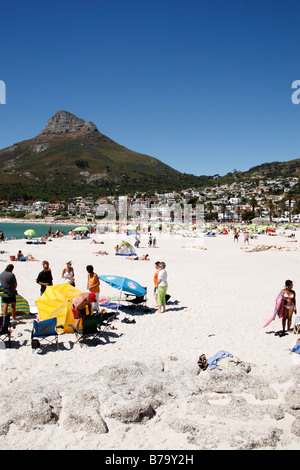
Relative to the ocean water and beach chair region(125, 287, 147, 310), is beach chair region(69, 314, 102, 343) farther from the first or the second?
the ocean water

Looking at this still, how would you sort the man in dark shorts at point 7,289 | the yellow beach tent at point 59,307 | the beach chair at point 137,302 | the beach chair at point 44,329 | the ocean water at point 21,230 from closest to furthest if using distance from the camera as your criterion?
the beach chair at point 44,329 → the yellow beach tent at point 59,307 → the man in dark shorts at point 7,289 → the beach chair at point 137,302 → the ocean water at point 21,230

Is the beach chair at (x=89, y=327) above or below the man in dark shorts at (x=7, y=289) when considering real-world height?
below

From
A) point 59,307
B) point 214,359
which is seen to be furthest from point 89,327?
point 214,359

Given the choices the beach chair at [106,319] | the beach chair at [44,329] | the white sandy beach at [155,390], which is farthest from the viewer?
the beach chair at [106,319]

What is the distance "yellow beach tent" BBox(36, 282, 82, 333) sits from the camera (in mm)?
6246

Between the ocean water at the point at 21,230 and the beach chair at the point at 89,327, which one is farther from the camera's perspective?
the ocean water at the point at 21,230

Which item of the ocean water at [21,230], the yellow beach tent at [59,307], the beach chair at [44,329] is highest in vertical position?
the yellow beach tent at [59,307]

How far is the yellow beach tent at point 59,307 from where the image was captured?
6.25m

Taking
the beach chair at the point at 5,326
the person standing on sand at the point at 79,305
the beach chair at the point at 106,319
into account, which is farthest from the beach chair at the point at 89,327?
the beach chair at the point at 5,326

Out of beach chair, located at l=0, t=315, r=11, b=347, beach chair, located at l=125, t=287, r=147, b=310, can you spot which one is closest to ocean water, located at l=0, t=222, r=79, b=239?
beach chair, located at l=125, t=287, r=147, b=310

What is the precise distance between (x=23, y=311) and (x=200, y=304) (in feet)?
16.0

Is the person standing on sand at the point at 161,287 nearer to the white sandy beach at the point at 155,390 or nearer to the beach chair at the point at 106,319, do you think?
the white sandy beach at the point at 155,390

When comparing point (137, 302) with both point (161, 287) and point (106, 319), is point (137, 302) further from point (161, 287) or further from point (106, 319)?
point (106, 319)
